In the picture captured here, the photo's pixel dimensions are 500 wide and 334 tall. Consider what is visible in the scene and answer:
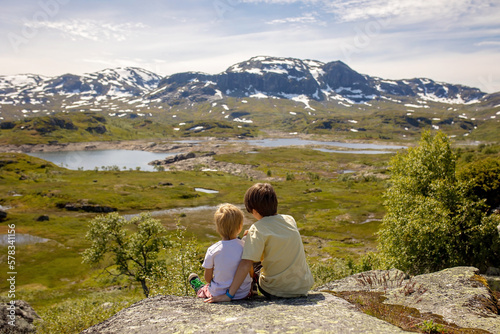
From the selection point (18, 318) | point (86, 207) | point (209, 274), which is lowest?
point (86, 207)

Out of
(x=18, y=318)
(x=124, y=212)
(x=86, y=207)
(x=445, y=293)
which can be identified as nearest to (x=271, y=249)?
(x=445, y=293)

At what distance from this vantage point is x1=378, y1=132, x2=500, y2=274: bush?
23031 millimetres

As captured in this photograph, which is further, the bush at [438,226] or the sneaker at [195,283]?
the bush at [438,226]

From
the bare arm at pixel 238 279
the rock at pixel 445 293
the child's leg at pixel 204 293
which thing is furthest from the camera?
the rock at pixel 445 293

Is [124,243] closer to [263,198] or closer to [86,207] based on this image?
[263,198]

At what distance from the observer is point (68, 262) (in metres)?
69.7

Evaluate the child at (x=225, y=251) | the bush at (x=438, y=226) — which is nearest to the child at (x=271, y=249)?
the child at (x=225, y=251)

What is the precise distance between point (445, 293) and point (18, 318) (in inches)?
1222

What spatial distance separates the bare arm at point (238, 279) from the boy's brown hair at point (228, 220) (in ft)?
3.05

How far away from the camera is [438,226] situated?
79.4 ft

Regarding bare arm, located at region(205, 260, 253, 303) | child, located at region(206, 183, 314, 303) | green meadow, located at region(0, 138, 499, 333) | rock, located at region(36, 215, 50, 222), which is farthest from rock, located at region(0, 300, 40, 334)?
rock, located at region(36, 215, 50, 222)

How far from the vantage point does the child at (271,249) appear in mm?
8234

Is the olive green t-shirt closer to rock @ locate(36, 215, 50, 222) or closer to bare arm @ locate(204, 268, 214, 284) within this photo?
bare arm @ locate(204, 268, 214, 284)

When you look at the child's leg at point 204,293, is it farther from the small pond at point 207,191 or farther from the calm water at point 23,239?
the small pond at point 207,191
